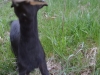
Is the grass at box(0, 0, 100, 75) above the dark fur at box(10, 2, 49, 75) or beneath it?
beneath

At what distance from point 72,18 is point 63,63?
63cm

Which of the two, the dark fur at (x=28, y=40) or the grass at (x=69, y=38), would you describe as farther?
the grass at (x=69, y=38)

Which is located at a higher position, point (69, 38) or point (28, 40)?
point (28, 40)

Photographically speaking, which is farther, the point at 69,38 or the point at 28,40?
the point at 69,38

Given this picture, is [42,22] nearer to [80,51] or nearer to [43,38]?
[43,38]

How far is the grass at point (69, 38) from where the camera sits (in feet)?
7.61

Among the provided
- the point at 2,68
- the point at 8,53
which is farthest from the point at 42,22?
the point at 2,68

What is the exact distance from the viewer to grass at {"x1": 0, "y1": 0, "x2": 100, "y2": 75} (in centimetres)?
232

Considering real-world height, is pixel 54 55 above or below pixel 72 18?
below

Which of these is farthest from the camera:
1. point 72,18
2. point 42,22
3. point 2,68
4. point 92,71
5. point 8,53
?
point 42,22

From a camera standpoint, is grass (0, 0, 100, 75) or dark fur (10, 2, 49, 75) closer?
dark fur (10, 2, 49, 75)

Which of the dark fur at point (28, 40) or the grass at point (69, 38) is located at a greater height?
the dark fur at point (28, 40)

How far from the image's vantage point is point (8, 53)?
2.56 m

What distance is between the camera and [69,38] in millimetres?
2572
